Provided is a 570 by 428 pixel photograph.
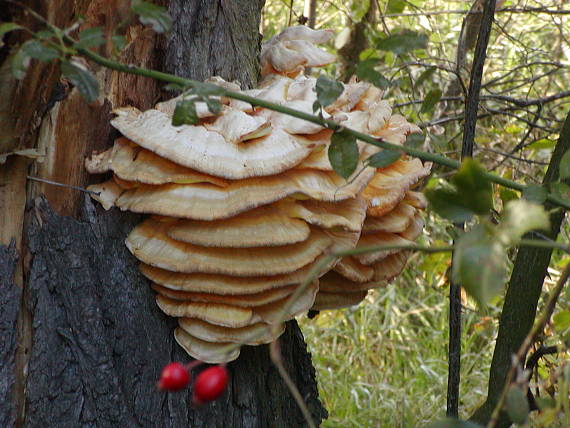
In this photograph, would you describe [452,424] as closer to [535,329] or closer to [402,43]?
[535,329]

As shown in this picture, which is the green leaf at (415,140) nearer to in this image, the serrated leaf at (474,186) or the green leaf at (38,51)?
the serrated leaf at (474,186)

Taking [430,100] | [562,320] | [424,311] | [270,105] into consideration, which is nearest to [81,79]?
[270,105]

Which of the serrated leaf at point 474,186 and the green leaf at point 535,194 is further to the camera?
the green leaf at point 535,194

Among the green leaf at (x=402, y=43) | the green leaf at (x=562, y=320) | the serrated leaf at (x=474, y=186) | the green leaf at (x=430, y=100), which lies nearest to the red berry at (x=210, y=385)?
the serrated leaf at (x=474, y=186)

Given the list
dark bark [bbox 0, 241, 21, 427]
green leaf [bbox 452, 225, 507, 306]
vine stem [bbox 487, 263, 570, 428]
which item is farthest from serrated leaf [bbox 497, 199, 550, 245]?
dark bark [bbox 0, 241, 21, 427]

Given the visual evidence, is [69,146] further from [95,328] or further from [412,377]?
[412,377]
